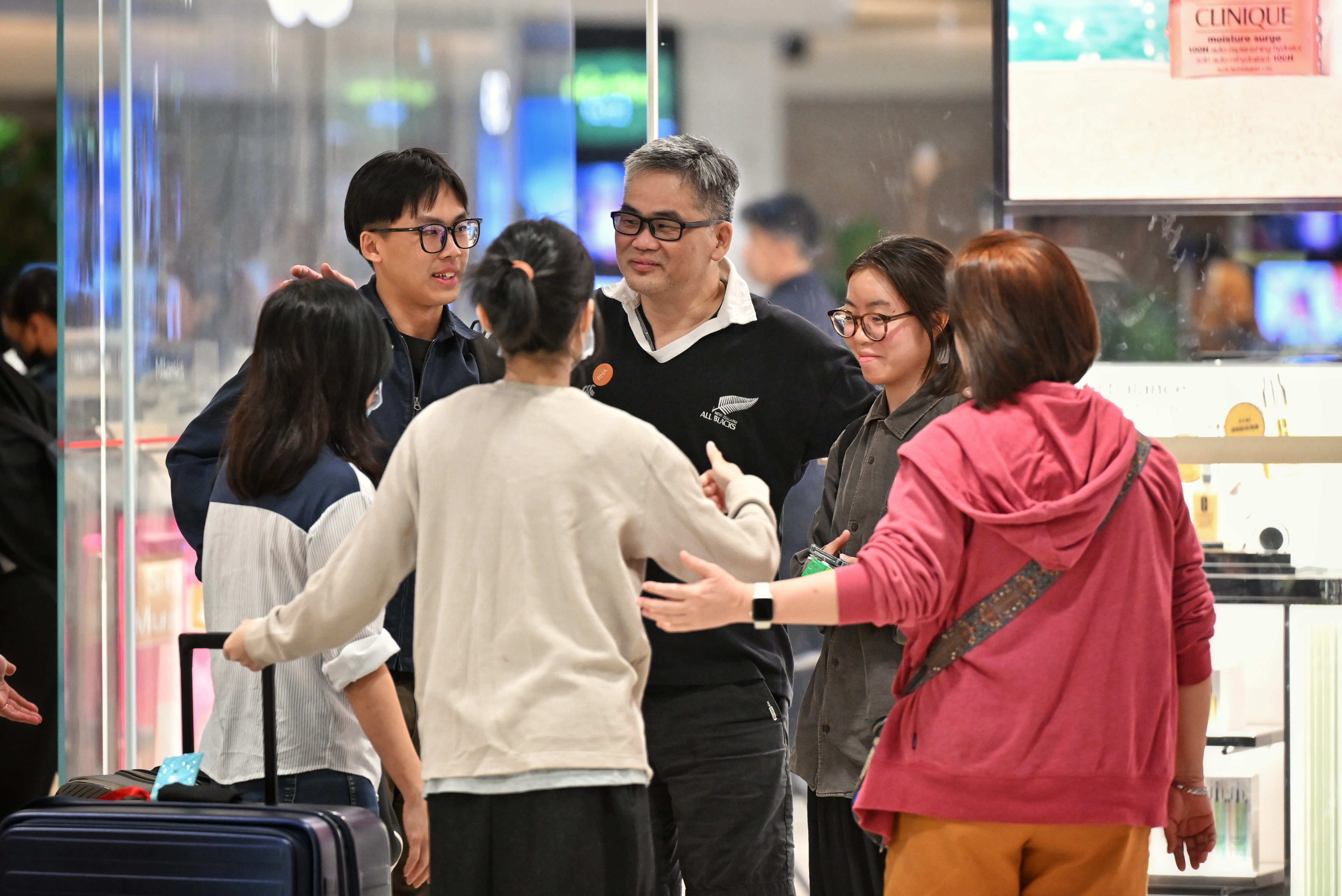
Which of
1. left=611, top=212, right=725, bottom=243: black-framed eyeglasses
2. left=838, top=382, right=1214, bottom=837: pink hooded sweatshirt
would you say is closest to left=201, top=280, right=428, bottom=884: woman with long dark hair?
left=611, top=212, right=725, bottom=243: black-framed eyeglasses

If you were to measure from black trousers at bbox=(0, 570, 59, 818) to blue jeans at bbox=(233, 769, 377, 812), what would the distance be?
2639 mm

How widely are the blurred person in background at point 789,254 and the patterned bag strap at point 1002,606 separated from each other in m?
1.81

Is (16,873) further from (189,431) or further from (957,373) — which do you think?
(957,373)

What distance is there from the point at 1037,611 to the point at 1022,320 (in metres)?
0.38

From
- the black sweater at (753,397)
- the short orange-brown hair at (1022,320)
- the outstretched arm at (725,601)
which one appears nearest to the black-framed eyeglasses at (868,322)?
the black sweater at (753,397)

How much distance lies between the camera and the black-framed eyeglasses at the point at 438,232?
2.61 metres

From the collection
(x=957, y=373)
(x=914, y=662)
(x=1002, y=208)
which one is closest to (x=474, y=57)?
(x=1002, y=208)

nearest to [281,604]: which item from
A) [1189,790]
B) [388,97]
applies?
[1189,790]

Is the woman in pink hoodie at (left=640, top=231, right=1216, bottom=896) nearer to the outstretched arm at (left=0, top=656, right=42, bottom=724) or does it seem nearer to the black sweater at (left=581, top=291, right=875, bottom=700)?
the black sweater at (left=581, top=291, right=875, bottom=700)

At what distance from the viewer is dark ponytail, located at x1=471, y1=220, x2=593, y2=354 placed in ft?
5.63

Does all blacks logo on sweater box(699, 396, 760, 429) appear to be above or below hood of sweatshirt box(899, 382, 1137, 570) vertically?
above

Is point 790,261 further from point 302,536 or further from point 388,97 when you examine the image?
point 302,536

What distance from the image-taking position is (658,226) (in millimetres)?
2582

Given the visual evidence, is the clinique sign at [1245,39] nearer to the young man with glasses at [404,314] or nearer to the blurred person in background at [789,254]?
the blurred person in background at [789,254]
